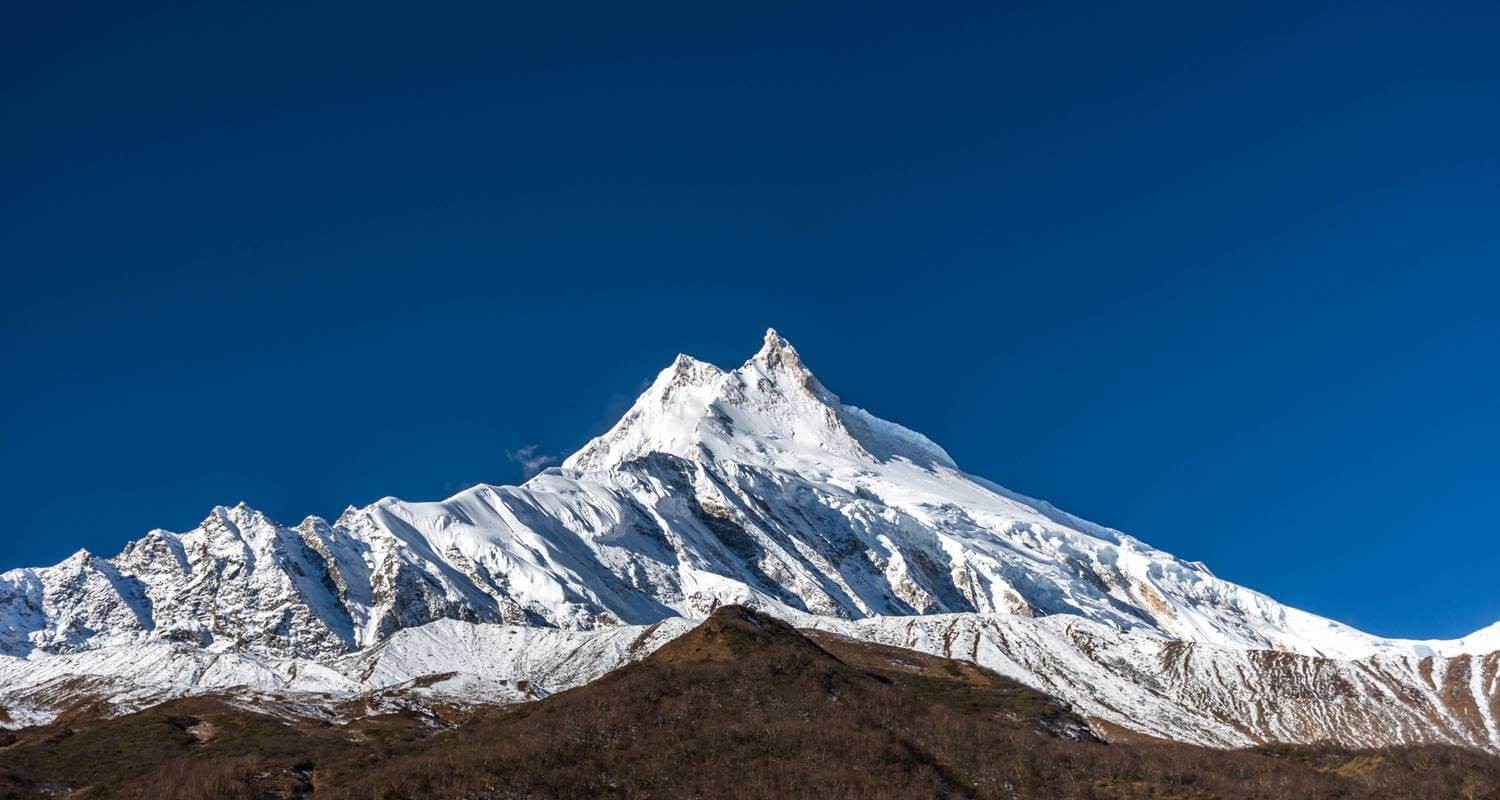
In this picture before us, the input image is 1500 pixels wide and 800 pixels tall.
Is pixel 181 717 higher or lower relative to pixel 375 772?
higher

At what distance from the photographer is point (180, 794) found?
99.4m

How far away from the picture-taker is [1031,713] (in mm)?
146500

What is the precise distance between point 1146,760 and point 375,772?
66.0 meters

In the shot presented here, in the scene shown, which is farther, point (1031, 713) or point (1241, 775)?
point (1031, 713)

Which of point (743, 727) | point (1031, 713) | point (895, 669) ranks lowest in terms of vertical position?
point (743, 727)

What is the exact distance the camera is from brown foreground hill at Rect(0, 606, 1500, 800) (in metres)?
96.3

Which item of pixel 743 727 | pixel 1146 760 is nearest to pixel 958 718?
pixel 1146 760

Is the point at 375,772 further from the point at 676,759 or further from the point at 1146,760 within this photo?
the point at 1146,760

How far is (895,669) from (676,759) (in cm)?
9771

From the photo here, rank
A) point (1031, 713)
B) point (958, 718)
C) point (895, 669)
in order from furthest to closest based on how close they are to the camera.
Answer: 1. point (895, 669)
2. point (1031, 713)
3. point (958, 718)

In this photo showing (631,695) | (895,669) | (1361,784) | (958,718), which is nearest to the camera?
(1361,784)

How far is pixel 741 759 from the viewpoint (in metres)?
100

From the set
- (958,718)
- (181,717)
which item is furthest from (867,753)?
(181,717)

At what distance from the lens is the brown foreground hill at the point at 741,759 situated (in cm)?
9631
